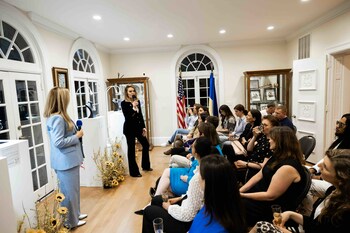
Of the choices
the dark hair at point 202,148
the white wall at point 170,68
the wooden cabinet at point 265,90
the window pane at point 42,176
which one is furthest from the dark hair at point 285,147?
the white wall at point 170,68

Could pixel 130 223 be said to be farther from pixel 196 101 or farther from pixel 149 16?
pixel 196 101

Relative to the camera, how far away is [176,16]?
3660mm

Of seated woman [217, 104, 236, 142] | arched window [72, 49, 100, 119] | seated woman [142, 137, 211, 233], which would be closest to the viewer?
seated woman [142, 137, 211, 233]

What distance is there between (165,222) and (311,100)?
385 cm

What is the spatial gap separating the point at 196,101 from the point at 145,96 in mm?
1461

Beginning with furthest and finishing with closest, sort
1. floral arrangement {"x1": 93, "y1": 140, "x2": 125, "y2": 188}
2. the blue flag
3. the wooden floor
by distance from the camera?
the blue flag, floral arrangement {"x1": 93, "y1": 140, "x2": 125, "y2": 188}, the wooden floor

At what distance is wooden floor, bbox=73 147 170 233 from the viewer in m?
2.55

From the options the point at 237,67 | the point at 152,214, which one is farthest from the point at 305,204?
the point at 237,67

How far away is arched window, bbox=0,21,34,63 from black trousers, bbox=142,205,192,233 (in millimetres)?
2765

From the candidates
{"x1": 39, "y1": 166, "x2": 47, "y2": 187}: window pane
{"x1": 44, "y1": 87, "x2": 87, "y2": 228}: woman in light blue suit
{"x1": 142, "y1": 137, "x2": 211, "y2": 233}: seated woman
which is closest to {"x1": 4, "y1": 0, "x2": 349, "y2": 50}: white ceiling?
{"x1": 44, "y1": 87, "x2": 87, "y2": 228}: woman in light blue suit

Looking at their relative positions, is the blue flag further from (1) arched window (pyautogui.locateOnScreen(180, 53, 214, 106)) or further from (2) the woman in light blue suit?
(2) the woman in light blue suit

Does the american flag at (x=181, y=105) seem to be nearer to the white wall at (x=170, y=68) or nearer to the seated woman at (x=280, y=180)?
the white wall at (x=170, y=68)

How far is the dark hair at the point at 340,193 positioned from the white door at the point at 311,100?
3.24m

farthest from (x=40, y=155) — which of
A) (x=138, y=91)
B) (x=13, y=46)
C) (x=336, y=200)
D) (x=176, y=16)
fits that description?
(x=336, y=200)
